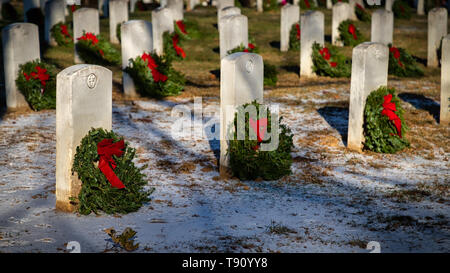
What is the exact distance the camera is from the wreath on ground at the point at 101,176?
20.5 ft

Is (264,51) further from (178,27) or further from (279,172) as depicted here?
(279,172)

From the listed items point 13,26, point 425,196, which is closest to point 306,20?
point 13,26

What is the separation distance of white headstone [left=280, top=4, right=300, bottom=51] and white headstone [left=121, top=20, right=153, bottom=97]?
18.3 ft

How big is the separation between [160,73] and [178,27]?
6079 millimetres

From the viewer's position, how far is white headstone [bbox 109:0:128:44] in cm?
1702

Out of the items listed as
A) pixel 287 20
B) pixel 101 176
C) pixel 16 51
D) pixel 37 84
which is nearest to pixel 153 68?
pixel 37 84

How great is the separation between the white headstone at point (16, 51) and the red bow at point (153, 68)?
2.16 metres

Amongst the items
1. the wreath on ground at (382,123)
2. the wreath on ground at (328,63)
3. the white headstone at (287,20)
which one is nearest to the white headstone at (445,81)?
the wreath on ground at (382,123)

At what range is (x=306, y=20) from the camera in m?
14.0

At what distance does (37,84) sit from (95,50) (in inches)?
156

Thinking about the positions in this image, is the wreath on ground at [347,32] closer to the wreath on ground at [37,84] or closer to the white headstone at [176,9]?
the white headstone at [176,9]

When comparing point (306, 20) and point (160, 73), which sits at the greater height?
point (306, 20)

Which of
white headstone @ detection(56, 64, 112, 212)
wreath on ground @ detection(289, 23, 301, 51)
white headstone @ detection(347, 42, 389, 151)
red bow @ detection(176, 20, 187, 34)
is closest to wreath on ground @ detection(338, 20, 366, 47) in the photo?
wreath on ground @ detection(289, 23, 301, 51)
